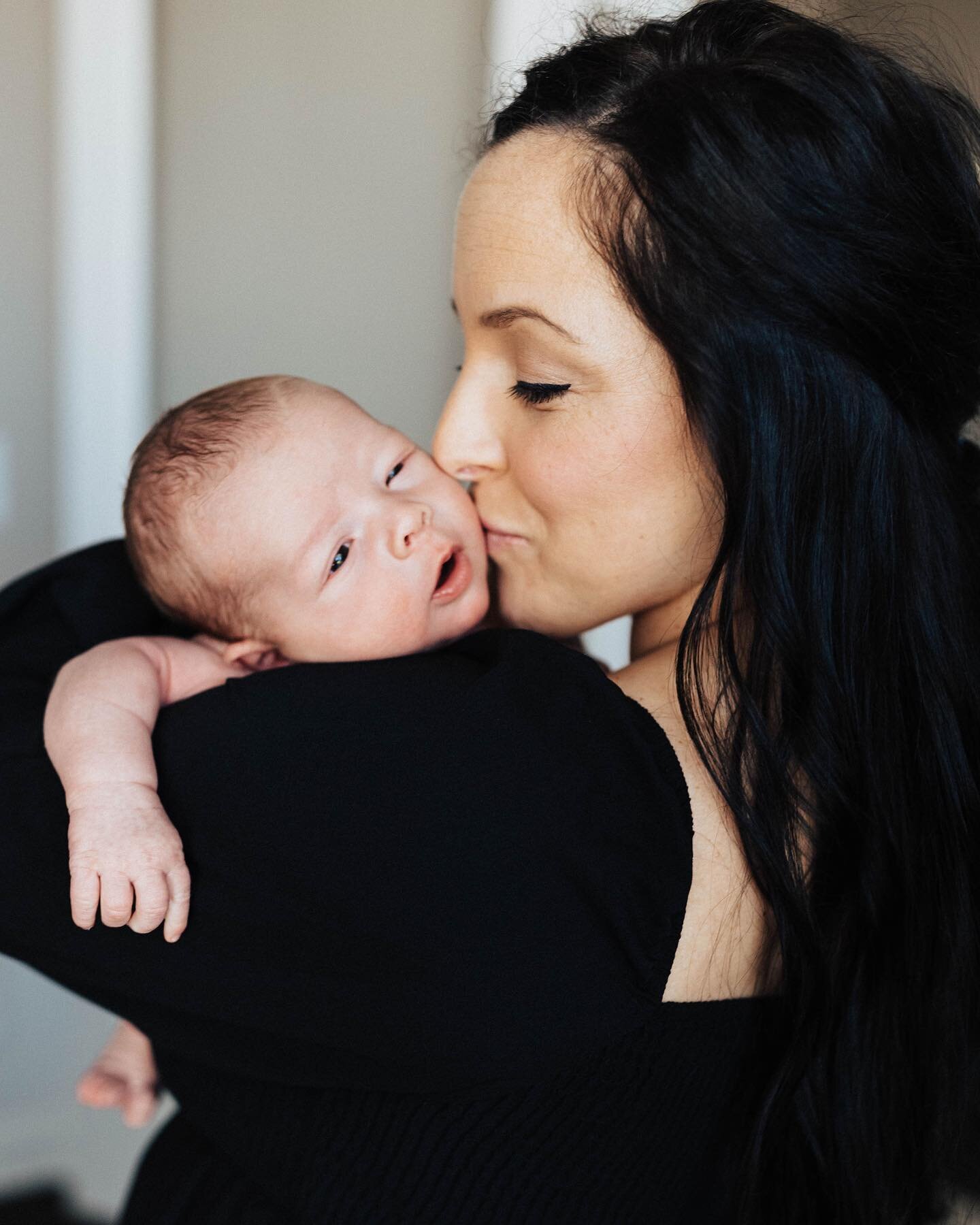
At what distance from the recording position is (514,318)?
1144mm

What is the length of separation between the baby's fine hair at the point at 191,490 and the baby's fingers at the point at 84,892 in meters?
0.41

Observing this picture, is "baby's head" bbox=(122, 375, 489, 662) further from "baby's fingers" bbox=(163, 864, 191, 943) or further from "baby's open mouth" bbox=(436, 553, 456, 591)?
"baby's fingers" bbox=(163, 864, 191, 943)

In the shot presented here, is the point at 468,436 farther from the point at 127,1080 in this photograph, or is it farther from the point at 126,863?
the point at 127,1080

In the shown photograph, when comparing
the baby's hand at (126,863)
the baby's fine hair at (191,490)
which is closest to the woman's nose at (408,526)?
the baby's fine hair at (191,490)

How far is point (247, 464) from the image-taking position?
4.22ft

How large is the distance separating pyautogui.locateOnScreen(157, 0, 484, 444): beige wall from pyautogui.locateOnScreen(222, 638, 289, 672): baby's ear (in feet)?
4.34

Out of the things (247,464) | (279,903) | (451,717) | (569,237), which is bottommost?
(279,903)

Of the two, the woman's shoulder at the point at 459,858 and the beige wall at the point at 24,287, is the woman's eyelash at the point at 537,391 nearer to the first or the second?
the woman's shoulder at the point at 459,858

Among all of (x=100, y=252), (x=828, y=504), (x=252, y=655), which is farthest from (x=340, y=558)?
(x=100, y=252)

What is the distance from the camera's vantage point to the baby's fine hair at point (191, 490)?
1.30 metres

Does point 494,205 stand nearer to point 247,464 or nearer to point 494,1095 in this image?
point 247,464

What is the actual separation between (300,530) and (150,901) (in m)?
0.46

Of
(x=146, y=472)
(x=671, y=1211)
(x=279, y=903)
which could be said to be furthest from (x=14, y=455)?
(x=671, y=1211)

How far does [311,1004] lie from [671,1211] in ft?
1.41
